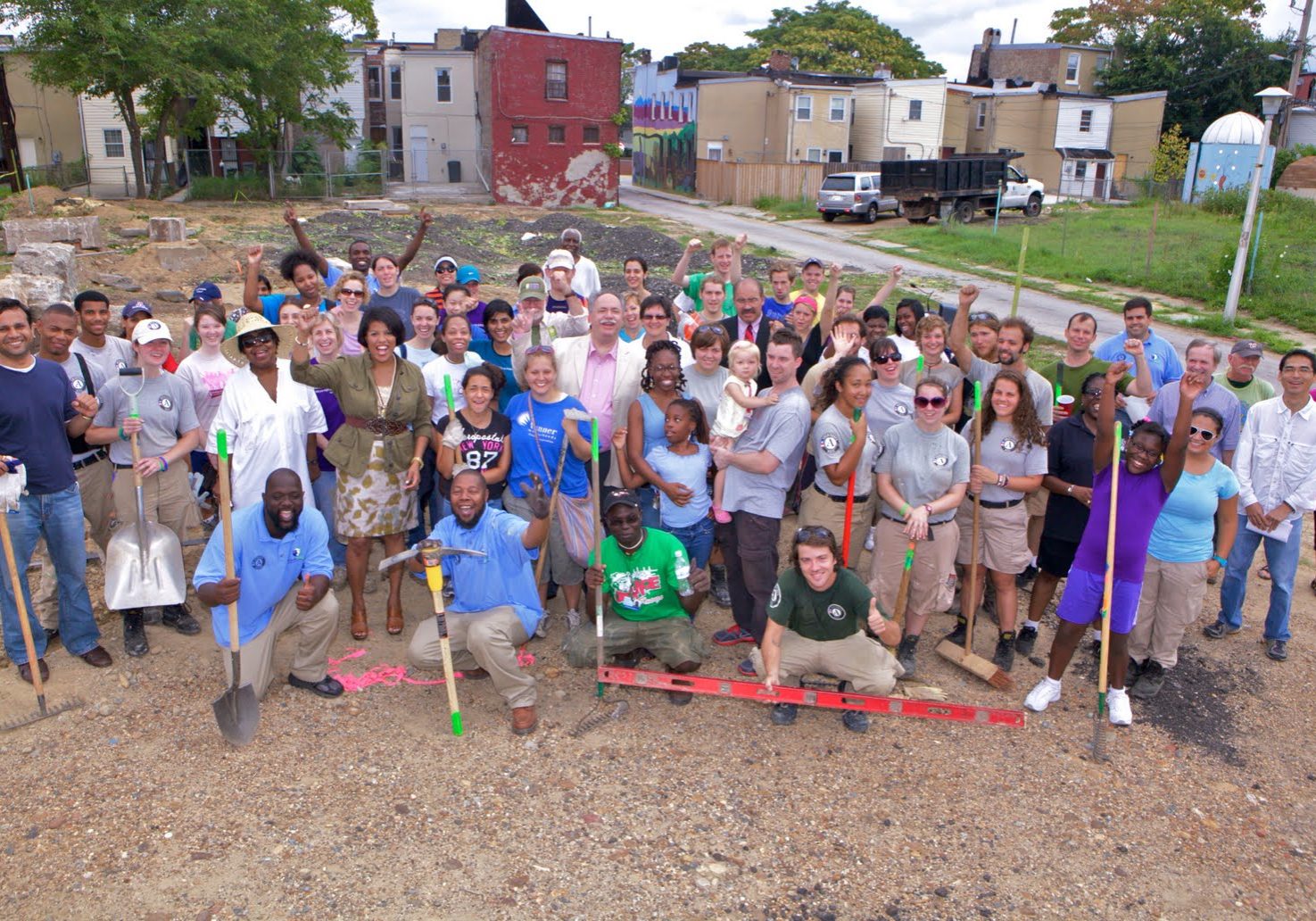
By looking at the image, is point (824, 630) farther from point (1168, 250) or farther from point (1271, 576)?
point (1168, 250)

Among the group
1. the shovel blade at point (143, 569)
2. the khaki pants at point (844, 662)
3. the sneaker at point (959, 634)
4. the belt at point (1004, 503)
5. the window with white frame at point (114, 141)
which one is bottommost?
the sneaker at point (959, 634)

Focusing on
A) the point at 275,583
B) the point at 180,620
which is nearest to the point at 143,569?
the point at 180,620

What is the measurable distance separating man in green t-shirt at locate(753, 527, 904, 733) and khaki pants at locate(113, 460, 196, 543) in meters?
3.77

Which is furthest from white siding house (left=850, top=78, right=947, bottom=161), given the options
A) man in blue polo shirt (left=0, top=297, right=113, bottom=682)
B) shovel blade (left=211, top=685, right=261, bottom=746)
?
shovel blade (left=211, top=685, right=261, bottom=746)

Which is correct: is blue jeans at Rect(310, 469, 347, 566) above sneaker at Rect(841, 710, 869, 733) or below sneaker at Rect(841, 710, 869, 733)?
above

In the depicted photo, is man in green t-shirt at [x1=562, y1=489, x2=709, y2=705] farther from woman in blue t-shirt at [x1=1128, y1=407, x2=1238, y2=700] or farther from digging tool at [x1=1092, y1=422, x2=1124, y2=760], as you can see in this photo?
woman in blue t-shirt at [x1=1128, y1=407, x2=1238, y2=700]

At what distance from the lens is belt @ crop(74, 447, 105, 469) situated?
5.94m

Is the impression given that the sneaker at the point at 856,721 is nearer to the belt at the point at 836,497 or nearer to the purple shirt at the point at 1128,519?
the belt at the point at 836,497

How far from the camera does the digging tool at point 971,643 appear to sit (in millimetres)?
5703

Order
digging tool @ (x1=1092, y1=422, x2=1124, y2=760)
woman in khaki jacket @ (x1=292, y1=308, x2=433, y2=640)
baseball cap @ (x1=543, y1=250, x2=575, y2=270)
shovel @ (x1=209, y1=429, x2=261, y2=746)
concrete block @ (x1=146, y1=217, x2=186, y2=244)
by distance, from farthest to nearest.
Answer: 1. concrete block @ (x1=146, y1=217, x2=186, y2=244)
2. baseball cap @ (x1=543, y1=250, x2=575, y2=270)
3. woman in khaki jacket @ (x1=292, y1=308, x2=433, y2=640)
4. digging tool @ (x1=1092, y1=422, x2=1124, y2=760)
5. shovel @ (x1=209, y1=429, x2=261, y2=746)

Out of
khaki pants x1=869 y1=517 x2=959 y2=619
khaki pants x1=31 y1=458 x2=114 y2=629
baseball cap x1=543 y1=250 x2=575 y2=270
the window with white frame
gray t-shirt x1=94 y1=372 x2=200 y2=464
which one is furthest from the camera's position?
the window with white frame

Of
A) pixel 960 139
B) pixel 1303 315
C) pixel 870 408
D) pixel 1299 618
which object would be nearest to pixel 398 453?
pixel 870 408

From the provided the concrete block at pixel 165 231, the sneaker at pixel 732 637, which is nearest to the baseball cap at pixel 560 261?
the sneaker at pixel 732 637

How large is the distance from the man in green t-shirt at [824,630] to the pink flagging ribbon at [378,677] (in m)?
1.55
